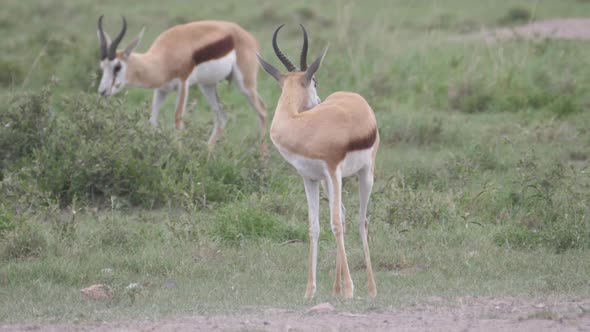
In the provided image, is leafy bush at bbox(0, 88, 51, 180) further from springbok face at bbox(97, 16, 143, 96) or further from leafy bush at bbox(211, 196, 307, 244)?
leafy bush at bbox(211, 196, 307, 244)

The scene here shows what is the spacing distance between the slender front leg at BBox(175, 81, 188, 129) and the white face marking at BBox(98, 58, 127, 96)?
509mm

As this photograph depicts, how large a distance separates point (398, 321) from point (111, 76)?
16.5 feet

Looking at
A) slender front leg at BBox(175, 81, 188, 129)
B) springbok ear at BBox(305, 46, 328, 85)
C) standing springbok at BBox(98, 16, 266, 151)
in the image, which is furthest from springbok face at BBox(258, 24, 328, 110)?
standing springbok at BBox(98, 16, 266, 151)

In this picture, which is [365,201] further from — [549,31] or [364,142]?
[549,31]

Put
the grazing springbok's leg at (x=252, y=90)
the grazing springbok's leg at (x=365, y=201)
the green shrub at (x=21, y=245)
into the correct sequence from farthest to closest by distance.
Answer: the grazing springbok's leg at (x=252, y=90) < the green shrub at (x=21, y=245) < the grazing springbok's leg at (x=365, y=201)

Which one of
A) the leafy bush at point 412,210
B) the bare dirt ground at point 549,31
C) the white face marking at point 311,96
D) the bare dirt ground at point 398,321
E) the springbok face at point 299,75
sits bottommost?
the bare dirt ground at point 549,31

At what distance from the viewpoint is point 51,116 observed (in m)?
6.98

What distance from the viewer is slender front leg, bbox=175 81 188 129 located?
8.16 meters

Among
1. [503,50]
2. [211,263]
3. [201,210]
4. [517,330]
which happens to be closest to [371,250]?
[211,263]

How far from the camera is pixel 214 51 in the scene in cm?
841

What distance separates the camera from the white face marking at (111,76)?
834 cm

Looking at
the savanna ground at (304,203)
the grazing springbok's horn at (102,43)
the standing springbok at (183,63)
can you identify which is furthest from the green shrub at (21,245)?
the grazing springbok's horn at (102,43)

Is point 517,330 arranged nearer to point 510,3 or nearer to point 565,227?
point 565,227

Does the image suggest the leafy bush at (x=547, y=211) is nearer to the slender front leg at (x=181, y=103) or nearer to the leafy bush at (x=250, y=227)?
the leafy bush at (x=250, y=227)
